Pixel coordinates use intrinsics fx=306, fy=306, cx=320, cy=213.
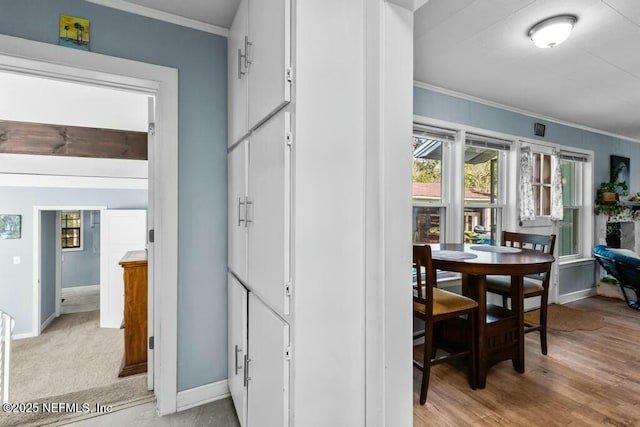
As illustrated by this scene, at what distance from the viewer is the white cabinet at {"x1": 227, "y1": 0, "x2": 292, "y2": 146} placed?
40.8 inches

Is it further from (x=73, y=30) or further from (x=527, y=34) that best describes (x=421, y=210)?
(x=73, y=30)

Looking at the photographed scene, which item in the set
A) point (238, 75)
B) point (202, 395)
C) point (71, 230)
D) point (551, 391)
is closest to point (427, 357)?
Result: point (551, 391)

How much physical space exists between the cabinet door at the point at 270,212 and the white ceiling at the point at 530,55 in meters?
1.40

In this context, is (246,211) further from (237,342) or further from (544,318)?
(544,318)

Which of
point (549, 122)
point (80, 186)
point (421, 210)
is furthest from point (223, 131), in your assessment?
point (80, 186)

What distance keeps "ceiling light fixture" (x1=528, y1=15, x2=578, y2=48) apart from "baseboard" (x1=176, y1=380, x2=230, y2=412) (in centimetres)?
305

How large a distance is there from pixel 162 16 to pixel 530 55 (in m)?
2.62

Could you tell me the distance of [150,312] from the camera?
2018 millimetres

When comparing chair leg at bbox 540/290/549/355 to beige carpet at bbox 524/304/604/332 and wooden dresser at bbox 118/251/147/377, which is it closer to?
beige carpet at bbox 524/304/604/332

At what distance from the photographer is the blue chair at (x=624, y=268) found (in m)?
3.62

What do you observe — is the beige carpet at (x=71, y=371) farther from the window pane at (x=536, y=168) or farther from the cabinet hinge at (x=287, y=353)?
the window pane at (x=536, y=168)

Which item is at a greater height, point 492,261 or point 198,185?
point 198,185

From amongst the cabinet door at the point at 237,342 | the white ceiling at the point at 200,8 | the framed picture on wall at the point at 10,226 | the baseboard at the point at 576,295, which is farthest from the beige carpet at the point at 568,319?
the framed picture on wall at the point at 10,226

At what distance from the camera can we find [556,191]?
3930 mm
